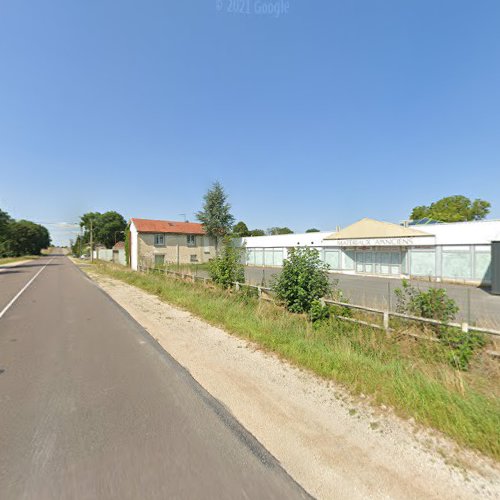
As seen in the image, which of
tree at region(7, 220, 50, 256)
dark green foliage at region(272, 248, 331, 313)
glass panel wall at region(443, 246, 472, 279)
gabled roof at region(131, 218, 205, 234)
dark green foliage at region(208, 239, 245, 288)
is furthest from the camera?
tree at region(7, 220, 50, 256)

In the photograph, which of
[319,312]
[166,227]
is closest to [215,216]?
[166,227]

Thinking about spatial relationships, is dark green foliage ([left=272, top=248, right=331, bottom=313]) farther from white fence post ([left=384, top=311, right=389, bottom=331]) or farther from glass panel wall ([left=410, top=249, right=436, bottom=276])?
glass panel wall ([left=410, top=249, right=436, bottom=276])

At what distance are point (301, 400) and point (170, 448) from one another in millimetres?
1764

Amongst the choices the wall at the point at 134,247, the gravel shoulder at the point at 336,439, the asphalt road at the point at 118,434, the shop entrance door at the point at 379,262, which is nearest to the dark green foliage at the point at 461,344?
the gravel shoulder at the point at 336,439

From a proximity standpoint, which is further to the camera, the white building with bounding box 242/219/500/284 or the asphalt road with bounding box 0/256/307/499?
the white building with bounding box 242/219/500/284

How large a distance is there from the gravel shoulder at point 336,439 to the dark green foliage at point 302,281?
3278mm

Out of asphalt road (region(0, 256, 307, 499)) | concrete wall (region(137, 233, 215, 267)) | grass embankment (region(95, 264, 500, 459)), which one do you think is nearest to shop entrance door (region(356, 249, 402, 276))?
concrete wall (region(137, 233, 215, 267))

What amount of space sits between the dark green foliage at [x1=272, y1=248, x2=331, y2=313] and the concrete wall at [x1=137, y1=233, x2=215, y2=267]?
22.7 metres

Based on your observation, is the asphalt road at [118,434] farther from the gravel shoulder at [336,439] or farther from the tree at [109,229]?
the tree at [109,229]

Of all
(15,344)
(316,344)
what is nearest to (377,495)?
(316,344)

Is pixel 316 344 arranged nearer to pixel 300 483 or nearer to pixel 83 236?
pixel 300 483

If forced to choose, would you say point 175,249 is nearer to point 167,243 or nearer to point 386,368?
point 167,243

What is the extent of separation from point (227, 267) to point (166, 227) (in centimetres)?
2774

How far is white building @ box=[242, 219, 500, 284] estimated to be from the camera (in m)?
18.3
